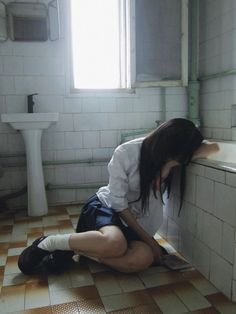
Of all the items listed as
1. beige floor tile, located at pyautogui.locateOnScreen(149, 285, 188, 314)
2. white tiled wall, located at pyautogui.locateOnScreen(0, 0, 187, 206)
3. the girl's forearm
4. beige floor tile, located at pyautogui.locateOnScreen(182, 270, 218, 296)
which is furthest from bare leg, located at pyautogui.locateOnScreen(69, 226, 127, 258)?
white tiled wall, located at pyautogui.locateOnScreen(0, 0, 187, 206)

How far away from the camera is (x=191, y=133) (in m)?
1.32

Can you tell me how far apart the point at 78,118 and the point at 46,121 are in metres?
0.44

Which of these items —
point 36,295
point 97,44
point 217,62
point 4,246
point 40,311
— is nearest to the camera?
point 40,311

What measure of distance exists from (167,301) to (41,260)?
595 mm

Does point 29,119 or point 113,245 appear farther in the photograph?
point 29,119

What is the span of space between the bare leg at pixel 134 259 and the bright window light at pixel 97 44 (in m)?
1.68

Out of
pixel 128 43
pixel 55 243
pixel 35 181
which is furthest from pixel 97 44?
pixel 55 243

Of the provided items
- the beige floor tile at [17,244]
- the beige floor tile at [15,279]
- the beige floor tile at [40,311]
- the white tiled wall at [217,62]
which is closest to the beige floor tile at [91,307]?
the beige floor tile at [40,311]

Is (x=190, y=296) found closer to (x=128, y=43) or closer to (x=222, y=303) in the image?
(x=222, y=303)

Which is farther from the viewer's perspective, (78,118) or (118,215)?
(78,118)

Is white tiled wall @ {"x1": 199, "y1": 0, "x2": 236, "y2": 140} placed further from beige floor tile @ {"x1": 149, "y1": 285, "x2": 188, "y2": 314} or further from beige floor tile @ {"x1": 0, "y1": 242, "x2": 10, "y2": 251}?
beige floor tile @ {"x1": 0, "y1": 242, "x2": 10, "y2": 251}

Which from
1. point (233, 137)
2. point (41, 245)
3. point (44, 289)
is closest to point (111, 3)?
point (233, 137)

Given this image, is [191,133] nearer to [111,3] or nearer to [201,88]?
[201,88]

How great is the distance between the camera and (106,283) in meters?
1.37
